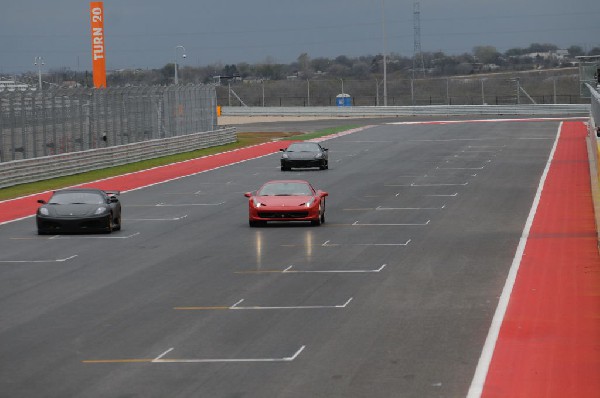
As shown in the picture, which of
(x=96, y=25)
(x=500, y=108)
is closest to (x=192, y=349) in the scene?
(x=96, y=25)

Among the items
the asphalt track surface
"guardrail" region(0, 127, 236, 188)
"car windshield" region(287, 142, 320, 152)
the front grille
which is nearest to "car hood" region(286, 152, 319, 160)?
"car windshield" region(287, 142, 320, 152)

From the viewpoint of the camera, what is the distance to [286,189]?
33938 mm

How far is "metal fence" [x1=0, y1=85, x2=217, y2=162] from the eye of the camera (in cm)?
4950

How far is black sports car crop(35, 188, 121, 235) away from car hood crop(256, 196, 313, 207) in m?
3.71

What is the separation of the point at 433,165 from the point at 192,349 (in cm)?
3916

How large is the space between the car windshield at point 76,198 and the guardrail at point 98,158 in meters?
14.3

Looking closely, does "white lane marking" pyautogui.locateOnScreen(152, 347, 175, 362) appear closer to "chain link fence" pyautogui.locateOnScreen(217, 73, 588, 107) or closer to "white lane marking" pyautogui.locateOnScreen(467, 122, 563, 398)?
"white lane marking" pyautogui.locateOnScreen(467, 122, 563, 398)

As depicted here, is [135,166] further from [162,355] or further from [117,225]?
[162,355]

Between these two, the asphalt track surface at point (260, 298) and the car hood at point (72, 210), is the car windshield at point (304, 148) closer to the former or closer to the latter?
the asphalt track surface at point (260, 298)

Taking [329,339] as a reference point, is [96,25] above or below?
above

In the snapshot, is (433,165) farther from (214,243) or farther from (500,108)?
(500,108)

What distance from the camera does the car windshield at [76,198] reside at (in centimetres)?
3178

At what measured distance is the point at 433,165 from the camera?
55.2 meters

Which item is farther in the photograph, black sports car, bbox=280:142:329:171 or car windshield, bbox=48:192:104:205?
black sports car, bbox=280:142:329:171
